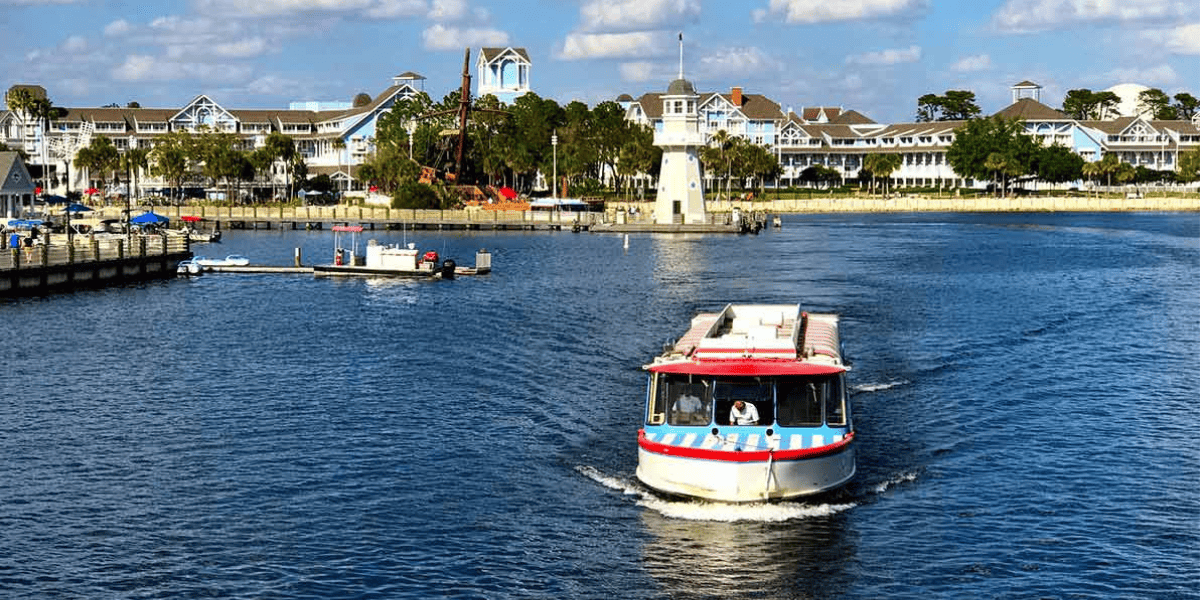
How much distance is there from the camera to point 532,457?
4272 cm

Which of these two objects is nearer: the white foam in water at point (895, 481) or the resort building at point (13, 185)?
the white foam in water at point (895, 481)

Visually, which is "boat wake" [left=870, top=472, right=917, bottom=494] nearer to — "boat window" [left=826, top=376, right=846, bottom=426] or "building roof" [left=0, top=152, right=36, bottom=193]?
"boat window" [left=826, top=376, right=846, bottom=426]

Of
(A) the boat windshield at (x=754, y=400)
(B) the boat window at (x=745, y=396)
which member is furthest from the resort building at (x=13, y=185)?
(B) the boat window at (x=745, y=396)

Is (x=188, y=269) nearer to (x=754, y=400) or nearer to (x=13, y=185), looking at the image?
(x=13, y=185)

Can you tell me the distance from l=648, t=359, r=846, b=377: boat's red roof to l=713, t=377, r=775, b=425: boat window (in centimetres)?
42

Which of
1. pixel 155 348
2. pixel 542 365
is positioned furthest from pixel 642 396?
pixel 155 348

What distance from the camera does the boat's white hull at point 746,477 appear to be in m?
34.9

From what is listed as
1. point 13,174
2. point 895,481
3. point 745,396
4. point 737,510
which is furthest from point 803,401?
point 13,174

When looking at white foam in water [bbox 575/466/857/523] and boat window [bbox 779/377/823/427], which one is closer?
white foam in water [bbox 575/466/857/523]

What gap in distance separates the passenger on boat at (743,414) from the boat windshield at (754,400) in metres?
0.25

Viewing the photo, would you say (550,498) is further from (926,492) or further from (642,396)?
(642,396)

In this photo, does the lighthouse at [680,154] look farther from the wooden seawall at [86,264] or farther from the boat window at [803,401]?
the boat window at [803,401]

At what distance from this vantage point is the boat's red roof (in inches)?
1431

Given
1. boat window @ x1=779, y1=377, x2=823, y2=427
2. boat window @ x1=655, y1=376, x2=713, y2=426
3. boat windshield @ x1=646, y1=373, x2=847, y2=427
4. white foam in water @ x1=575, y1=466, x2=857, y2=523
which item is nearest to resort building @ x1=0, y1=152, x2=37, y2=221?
→ boat window @ x1=655, y1=376, x2=713, y2=426
